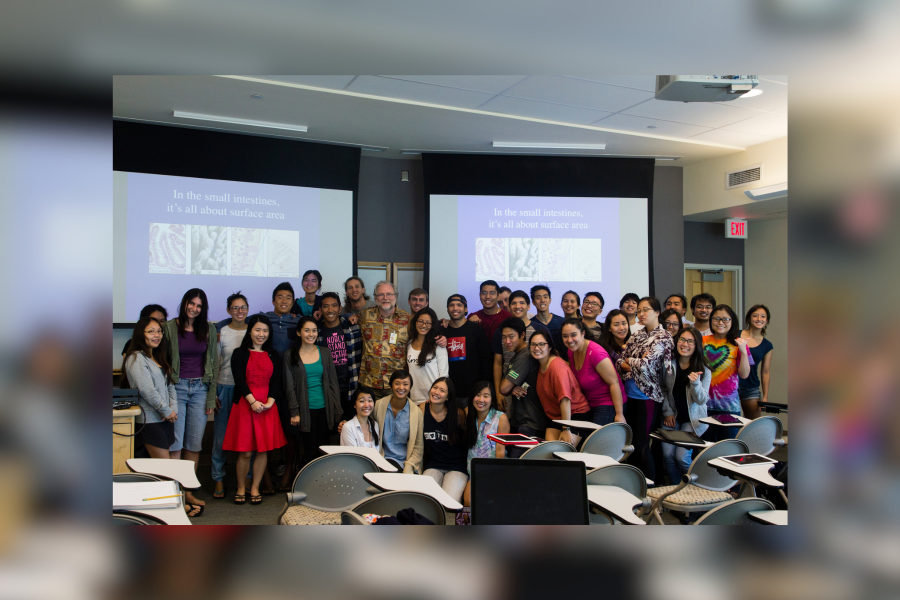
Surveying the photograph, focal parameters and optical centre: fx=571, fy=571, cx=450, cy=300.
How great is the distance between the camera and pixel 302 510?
2.99m

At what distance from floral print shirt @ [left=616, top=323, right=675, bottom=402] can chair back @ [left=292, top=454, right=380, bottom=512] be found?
6.89 ft

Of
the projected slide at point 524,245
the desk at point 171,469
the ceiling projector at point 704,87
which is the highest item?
the ceiling projector at point 704,87

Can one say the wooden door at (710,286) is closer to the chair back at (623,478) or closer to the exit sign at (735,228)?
the exit sign at (735,228)

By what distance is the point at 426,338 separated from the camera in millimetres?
4441

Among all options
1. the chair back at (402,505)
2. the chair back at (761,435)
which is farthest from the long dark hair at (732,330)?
the chair back at (402,505)

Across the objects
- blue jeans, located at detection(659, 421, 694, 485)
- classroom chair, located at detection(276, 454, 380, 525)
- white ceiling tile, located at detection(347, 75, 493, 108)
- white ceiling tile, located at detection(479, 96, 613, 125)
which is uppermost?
white ceiling tile, located at detection(479, 96, 613, 125)

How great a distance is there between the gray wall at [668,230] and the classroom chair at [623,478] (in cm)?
468

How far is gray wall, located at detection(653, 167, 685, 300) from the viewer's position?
6984 millimetres

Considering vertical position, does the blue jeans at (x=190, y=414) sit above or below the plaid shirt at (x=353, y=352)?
below

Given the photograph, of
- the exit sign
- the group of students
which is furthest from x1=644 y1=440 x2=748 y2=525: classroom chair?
the exit sign

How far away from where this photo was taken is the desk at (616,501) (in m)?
2.14

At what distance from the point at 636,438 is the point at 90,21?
13.2ft

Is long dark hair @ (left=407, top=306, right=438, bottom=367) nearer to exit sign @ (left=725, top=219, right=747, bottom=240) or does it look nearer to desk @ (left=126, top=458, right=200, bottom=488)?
desk @ (left=126, top=458, right=200, bottom=488)

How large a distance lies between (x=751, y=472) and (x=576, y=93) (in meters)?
3.33
